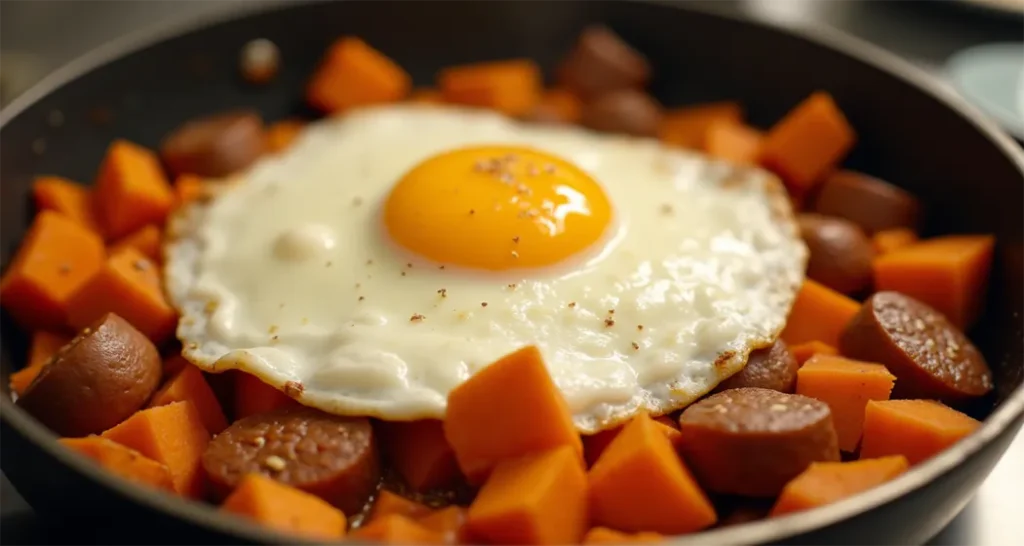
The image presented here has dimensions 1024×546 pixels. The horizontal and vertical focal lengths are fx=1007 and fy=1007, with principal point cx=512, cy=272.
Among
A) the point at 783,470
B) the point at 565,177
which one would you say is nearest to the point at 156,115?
the point at 565,177

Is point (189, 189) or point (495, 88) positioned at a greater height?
point (495, 88)

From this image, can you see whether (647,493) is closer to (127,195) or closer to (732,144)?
(732,144)

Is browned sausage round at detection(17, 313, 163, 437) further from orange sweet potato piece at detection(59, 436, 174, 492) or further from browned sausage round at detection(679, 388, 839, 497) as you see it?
browned sausage round at detection(679, 388, 839, 497)

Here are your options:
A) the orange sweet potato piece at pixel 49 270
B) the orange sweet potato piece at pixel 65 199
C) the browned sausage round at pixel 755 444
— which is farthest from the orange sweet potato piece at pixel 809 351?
the orange sweet potato piece at pixel 65 199

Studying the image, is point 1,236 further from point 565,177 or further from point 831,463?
point 831,463

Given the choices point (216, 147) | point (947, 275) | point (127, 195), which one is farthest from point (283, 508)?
point (947, 275)

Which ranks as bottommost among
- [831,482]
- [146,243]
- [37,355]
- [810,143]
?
[37,355]

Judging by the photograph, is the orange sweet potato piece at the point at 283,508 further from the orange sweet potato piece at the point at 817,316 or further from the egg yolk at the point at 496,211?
the orange sweet potato piece at the point at 817,316

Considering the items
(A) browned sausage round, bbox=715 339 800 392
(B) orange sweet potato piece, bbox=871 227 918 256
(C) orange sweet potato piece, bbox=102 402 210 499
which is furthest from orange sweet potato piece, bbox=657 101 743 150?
(C) orange sweet potato piece, bbox=102 402 210 499

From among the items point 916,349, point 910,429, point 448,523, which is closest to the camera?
point 448,523
